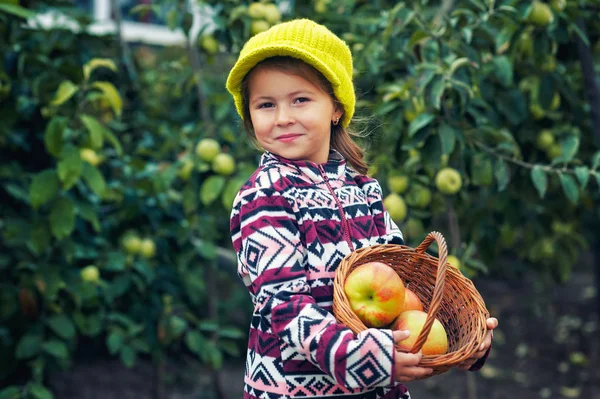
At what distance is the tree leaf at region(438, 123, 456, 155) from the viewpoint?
6.75 feet

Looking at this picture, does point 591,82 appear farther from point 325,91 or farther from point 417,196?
point 325,91

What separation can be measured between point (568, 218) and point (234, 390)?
1.88 meters

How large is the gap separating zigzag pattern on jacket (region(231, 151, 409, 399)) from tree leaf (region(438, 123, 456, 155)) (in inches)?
25.1

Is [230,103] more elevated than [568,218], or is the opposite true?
[230,103]

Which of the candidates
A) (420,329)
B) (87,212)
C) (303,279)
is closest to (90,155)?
(87,212)

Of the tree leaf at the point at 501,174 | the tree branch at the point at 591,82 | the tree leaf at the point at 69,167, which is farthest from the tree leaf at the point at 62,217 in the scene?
the tree branch at the point at 591,82

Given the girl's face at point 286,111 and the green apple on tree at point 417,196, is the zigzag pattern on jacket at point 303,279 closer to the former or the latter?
the girl's face at point 286,111

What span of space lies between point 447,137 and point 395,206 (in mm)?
277

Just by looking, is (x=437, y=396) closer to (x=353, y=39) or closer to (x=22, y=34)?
(x=353, y=39)

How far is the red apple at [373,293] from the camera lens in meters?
1.28

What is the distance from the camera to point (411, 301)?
1393 millimetres

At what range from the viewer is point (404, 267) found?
1475 mm

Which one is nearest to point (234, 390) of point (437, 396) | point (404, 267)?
point (437, 396)

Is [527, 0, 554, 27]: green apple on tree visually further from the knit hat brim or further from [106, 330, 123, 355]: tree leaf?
[106, 330, 123, 355]: tree leaf
